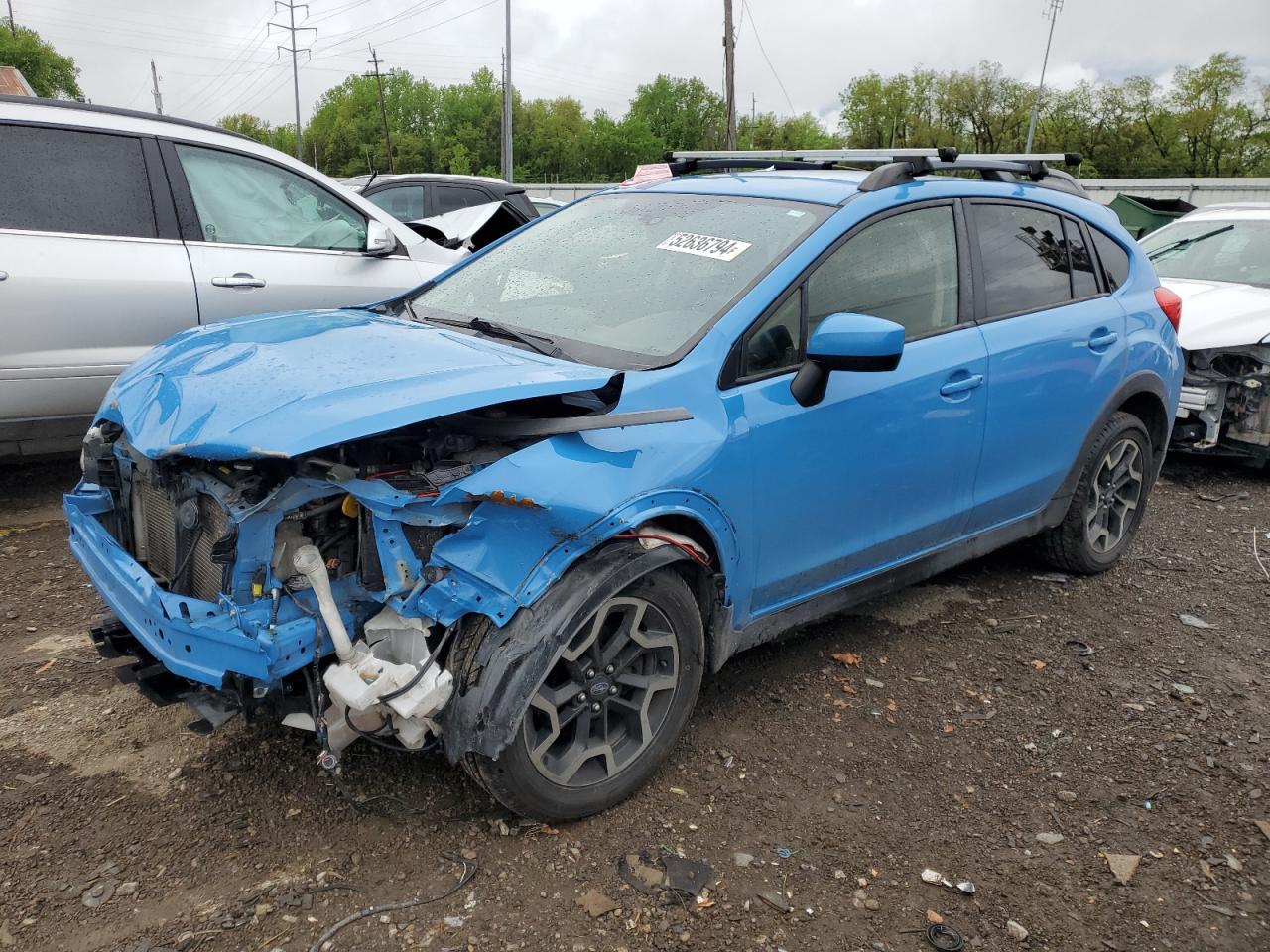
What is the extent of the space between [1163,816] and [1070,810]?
0.91 ft

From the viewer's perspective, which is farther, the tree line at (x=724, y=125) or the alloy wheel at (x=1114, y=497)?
the tree line at (x=724, y=125)

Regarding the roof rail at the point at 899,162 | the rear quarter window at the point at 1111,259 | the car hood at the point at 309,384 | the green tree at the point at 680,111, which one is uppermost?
Result: the green tree at the point at 680,111

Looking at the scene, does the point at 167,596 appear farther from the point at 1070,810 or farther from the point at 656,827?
the point at 1070,810

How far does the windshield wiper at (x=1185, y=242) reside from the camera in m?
7.71

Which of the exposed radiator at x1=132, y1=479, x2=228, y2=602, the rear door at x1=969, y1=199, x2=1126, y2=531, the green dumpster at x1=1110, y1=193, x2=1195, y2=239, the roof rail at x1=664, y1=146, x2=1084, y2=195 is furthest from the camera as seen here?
the green dumpster at x1=1110, y1=193, x2=1195, y2=239

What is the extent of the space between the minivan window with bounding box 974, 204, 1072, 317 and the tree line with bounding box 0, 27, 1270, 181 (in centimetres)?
5337

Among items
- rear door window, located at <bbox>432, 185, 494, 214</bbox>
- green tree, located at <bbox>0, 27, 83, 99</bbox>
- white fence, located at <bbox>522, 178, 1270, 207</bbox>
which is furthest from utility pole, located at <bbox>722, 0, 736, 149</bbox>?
green tree, located at <bbox>0, 27, 83, 99</bbox>

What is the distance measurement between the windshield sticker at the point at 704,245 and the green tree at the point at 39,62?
79660mm

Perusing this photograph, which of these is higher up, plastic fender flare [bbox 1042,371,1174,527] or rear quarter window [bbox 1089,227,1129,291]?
rear quarter window [bbox 1089,227,1129,291]

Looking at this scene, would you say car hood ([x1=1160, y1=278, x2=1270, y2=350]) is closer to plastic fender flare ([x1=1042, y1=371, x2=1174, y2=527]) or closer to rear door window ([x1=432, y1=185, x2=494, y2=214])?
plastic fender flare ([x1=1042, y1=371, x2=1174, y2=527])

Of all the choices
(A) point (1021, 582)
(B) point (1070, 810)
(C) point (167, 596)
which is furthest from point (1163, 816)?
(C) point (167, 596)

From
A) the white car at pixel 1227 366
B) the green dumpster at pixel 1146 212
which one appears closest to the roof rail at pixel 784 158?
the white car at pixel 1227 366

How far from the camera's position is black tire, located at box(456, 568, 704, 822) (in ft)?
8.32

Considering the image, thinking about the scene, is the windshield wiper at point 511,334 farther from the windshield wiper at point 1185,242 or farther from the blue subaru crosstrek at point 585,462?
the windshield wiper at point 1185,242
